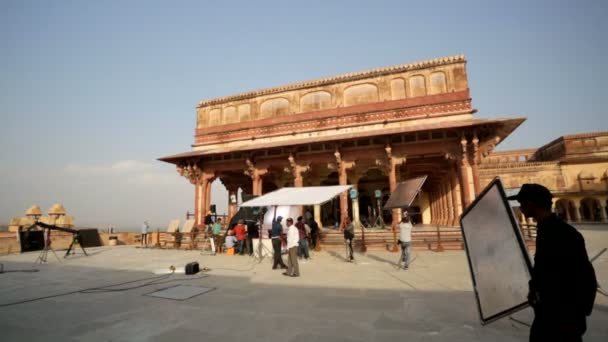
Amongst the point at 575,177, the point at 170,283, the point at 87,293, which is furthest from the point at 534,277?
the point at 575,177

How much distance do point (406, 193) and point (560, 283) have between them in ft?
22.8

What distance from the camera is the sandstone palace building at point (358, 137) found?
14.0 meters

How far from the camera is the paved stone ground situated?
10.5 feet

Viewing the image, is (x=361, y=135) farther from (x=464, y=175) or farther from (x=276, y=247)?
(x=276, y=247)

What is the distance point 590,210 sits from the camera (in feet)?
99.5

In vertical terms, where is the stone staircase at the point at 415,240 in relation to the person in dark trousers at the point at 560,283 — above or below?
below

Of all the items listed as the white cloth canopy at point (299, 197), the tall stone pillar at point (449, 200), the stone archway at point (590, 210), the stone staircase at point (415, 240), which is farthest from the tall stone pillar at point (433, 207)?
the stone archway at point (590, 210)

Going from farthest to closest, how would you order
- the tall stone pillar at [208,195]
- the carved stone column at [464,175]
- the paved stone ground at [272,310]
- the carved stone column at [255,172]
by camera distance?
the tall stone pillar at [208,195] → the carved stone column at [255,172] → the carved stone column at [464,175] → the paved stone ground at [272,310]

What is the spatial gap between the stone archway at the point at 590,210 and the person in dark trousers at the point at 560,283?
39129mm

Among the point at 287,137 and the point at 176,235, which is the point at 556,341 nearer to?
the point at 176,235

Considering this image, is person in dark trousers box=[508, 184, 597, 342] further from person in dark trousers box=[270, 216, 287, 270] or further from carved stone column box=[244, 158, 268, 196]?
carved stone column box=[244, 158, 268, 196]

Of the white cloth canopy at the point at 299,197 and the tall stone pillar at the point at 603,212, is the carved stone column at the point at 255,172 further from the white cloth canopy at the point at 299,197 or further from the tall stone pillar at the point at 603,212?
the tall stone pillar at the point at 603,212

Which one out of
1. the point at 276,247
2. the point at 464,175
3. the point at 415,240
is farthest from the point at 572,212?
the point at 276,247

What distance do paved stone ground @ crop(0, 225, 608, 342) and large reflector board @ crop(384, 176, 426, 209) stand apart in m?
1.96
